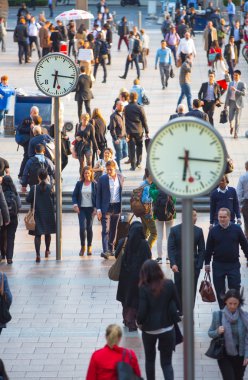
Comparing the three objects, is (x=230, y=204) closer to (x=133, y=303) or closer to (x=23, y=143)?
(x=133, y=303)

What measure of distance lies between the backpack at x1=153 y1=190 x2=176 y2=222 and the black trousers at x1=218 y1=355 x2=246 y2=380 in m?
5.60

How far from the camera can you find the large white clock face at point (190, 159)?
27.2 feet

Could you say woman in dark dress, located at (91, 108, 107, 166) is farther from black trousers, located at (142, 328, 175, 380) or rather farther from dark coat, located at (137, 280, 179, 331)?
dark coat, located at (137, 280, 179, 331)

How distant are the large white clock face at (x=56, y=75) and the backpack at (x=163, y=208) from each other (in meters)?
2.12

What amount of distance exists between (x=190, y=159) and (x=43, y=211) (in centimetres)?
896

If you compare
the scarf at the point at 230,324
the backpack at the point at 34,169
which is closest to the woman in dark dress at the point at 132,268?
the scarf at the point at 230,324

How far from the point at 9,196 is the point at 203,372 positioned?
535 cm

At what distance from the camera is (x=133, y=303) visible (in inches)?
526

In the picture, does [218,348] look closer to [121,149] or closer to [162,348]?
[162,348]

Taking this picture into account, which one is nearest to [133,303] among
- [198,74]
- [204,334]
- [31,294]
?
[204,334]

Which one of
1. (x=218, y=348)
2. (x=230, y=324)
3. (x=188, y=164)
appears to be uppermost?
(x=188, y=164)

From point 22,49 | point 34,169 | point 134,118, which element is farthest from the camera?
point 22,49

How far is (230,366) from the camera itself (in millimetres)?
10867

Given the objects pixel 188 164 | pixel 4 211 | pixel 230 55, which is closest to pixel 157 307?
pixel 188 164
